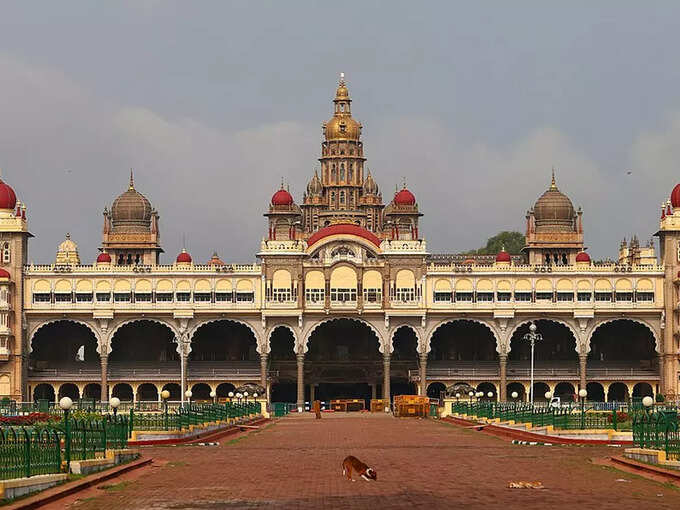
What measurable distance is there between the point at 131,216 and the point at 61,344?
16.4 m

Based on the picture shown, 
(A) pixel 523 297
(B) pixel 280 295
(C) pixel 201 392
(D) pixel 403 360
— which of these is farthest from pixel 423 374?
(C) pixel 201 392

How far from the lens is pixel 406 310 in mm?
109750

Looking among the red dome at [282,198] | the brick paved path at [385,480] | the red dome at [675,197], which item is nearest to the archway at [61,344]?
the red dome at [282,198]

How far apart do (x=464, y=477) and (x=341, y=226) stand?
81.4m

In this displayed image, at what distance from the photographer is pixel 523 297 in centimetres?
11056

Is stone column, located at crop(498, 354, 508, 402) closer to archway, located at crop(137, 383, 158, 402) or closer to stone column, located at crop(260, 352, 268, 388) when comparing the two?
stone column, located at crop(260, 352, 268, 388)

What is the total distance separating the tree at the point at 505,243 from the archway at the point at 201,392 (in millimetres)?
71385

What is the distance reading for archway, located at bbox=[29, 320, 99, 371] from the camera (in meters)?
114

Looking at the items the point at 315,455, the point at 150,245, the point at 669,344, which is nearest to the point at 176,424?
the point at 315,455

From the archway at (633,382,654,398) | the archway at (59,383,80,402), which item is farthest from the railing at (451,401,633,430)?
the archway at (59,383,80,402)

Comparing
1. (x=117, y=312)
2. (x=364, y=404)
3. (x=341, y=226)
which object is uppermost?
(x=341, y=226)

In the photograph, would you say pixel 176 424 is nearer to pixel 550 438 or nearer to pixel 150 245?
pixel 550 438

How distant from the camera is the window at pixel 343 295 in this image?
362 feet

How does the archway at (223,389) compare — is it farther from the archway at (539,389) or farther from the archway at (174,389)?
the archway at (539,389)
